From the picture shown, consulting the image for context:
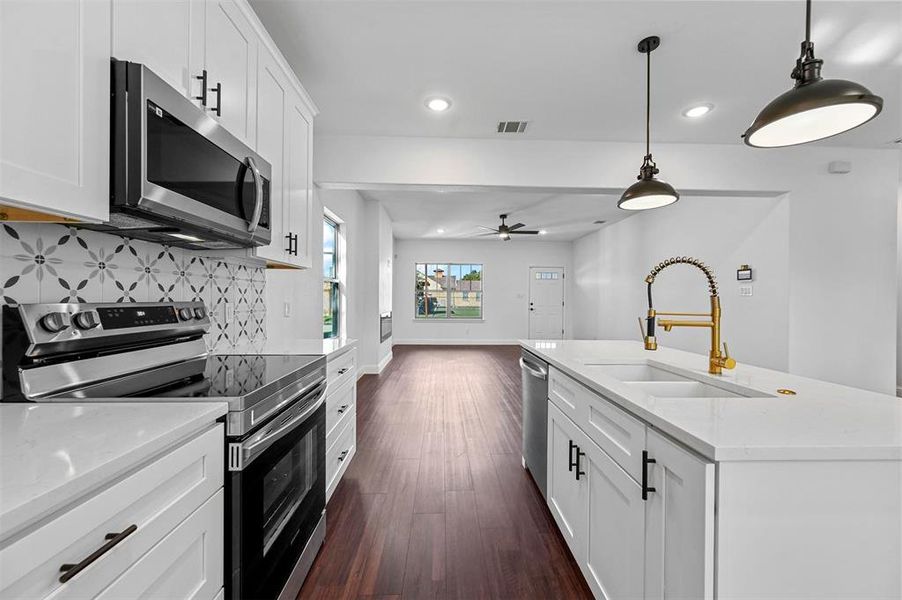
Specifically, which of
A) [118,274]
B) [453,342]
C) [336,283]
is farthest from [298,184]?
[453,342]

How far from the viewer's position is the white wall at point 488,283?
32.7ft

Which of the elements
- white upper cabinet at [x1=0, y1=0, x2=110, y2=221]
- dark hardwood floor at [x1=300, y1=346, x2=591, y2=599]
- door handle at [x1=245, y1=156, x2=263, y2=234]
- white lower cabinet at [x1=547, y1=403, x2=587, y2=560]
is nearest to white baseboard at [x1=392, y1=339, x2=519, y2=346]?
dark hardwood floor at [x1=300, y1=346, x2=591, y2=599]

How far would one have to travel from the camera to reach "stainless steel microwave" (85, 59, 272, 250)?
3.40 ft

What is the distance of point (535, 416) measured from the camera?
251 centimetres

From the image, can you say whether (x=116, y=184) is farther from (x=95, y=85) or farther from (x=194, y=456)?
(x=194, y=456)

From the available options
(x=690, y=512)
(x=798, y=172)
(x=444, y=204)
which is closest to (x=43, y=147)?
(x=690, y=512)

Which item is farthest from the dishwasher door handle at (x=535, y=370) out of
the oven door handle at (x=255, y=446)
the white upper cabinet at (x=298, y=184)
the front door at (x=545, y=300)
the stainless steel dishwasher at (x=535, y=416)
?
the front door at (x=545, y=300)

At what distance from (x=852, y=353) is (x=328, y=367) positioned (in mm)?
4828

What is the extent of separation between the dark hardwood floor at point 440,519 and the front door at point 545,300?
20.9ft

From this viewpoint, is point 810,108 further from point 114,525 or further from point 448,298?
point 448,298

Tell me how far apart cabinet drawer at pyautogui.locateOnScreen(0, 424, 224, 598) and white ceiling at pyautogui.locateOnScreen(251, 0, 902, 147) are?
207 centimetres

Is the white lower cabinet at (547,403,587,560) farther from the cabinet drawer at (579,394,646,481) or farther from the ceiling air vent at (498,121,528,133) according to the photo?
the ceiling air vent at (498,121,528,133)

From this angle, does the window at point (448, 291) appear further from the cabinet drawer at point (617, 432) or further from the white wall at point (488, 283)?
the cabinet drawer at point (617, 432)

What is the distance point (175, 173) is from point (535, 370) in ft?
6.71
